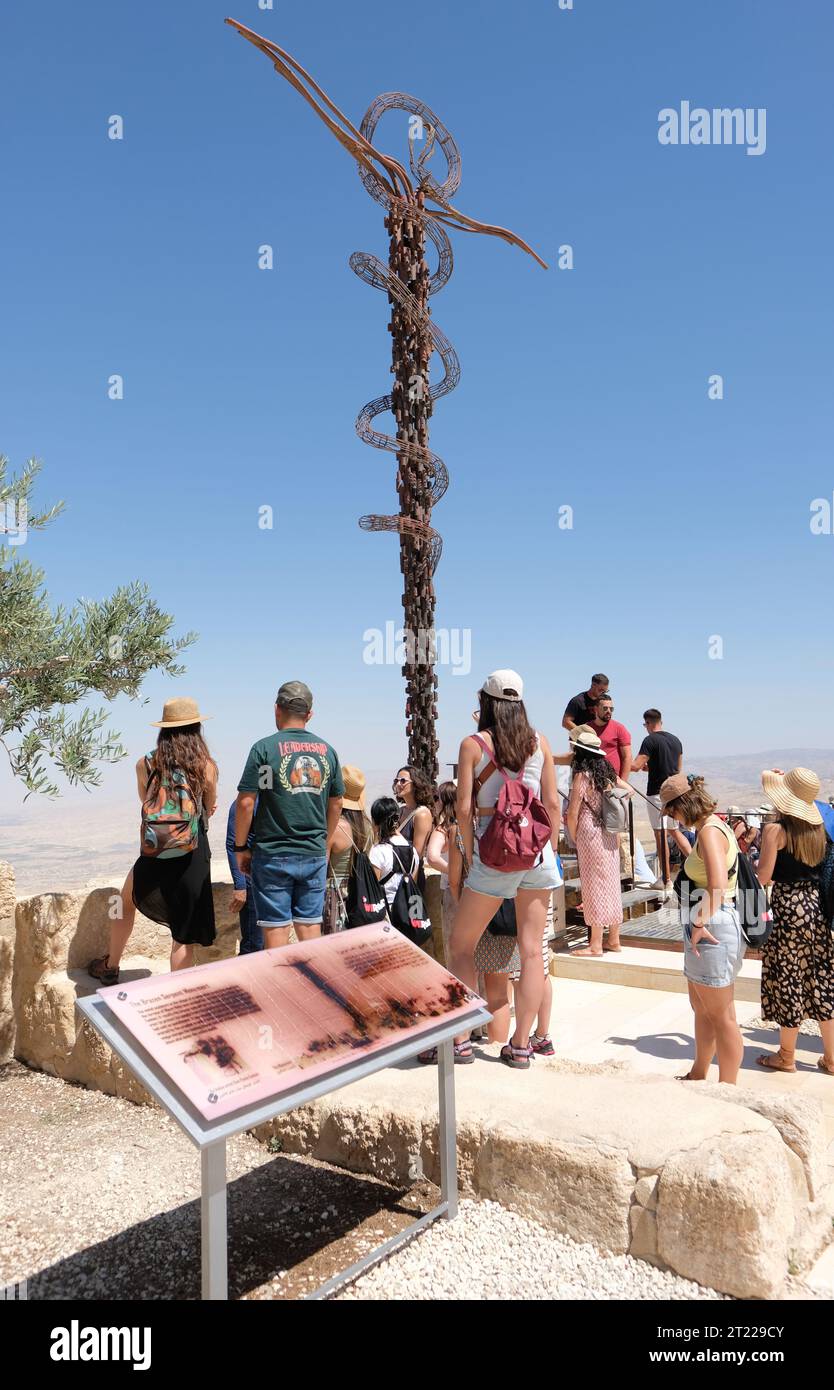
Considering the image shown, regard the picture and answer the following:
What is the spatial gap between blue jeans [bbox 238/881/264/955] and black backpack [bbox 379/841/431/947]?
69cm

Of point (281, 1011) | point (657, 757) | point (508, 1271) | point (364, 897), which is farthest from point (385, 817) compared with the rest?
point (657, 757)

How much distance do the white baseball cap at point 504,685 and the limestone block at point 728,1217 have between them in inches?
76.5

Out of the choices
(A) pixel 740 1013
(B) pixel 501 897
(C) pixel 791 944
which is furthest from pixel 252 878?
(A) pixel 740 1013

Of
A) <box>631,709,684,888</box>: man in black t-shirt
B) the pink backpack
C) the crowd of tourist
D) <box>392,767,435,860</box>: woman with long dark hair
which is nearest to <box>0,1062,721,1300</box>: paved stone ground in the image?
the crowd of tourist

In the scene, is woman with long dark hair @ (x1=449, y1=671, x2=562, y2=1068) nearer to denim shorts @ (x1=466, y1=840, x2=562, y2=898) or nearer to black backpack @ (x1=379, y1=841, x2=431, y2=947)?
denim shorts @ (x1=466, y1=840, x2=562, y2=898)

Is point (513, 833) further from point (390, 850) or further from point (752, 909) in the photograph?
point (752, 909)

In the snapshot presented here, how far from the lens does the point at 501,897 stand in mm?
3822

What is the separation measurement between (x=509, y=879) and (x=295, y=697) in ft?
4.72

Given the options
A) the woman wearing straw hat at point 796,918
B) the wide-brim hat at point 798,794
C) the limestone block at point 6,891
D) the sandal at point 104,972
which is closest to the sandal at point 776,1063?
the woman wearing straw hat at point 796,918

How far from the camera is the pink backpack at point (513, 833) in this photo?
12.1ft

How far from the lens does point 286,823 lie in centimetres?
414

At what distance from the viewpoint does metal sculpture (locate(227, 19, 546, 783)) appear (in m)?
12.6

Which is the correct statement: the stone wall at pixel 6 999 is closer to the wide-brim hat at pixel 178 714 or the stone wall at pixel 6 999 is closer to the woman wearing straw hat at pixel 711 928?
the wide-brim hat at pixel 178 714
